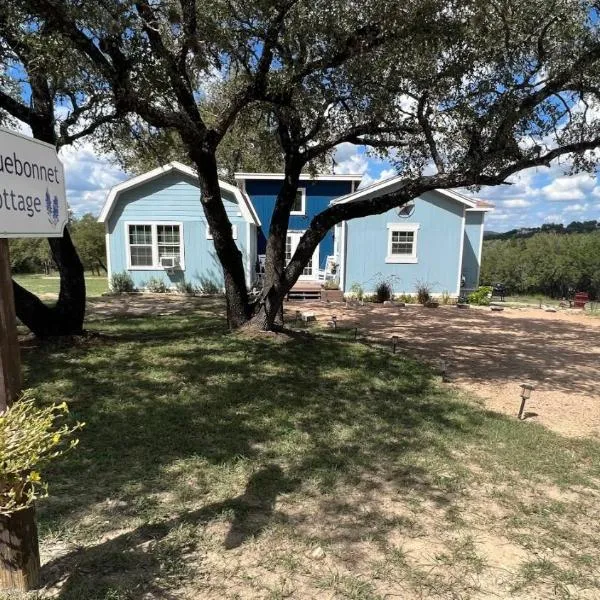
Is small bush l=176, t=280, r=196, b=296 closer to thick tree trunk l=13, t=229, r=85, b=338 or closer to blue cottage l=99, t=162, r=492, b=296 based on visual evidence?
blue cottage l=99, t=162, r=492, b=296

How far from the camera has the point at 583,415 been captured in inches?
229

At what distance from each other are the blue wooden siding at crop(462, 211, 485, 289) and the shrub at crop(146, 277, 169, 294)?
11765 mm

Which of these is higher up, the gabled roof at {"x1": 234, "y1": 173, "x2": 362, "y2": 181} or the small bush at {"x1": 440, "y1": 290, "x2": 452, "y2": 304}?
the gabled roof at {"x1": 234, "y1": 173, "x2": 362, "y2": 181}

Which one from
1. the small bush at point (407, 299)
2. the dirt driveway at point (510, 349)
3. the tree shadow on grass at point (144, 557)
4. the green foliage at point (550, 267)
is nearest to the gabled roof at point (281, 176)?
the small bush at point (407, 299)

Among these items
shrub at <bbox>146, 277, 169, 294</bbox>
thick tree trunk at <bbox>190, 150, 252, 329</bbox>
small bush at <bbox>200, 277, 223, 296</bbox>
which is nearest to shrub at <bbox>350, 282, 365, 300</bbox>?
small bush at <bbox>200, 277, 223, 296</bbox>

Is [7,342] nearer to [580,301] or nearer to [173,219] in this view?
[173,219]

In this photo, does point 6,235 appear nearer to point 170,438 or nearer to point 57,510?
point 57,510

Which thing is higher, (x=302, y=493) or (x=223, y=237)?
(x=223, y=237)

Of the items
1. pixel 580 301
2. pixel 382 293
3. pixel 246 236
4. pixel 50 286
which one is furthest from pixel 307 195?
pixel 580 301

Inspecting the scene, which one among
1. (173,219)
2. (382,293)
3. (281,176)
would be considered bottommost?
(382,293)

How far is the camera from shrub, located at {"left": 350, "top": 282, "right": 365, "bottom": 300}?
16.5 meters

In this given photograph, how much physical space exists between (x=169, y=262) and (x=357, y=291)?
6.75 metres

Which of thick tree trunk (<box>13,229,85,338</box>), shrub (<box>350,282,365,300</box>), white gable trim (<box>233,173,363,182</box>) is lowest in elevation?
shrub (<box>350,282,365,300</box>)

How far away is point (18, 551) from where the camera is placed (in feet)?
7.47
